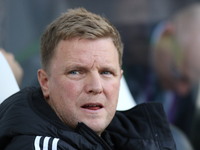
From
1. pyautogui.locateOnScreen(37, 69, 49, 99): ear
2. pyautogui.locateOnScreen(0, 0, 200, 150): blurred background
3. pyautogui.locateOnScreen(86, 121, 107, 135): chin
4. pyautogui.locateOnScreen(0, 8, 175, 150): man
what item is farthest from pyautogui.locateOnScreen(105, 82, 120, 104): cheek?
pyautogui.locateOnScreen(0, 0, 200, 150): blurred background

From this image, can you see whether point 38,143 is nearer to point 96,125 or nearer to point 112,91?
point 96,125

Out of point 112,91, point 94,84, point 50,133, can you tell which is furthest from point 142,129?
point 50,133

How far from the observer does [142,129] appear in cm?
309

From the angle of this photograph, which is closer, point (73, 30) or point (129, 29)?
point (73, 30)

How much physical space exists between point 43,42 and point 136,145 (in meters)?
0.70

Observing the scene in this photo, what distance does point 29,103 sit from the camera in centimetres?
272

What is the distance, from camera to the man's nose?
2650 mm

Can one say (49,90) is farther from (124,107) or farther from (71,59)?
(124,107)

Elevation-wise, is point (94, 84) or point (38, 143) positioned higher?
point (94, 84)

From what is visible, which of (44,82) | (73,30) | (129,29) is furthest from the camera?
(129,29)

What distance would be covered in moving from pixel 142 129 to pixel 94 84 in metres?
0.55

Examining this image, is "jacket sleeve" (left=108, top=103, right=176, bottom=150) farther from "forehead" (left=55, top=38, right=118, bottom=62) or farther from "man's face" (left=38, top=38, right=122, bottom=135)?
"forehead" (left=55, top=38, right=118, bottom=62)

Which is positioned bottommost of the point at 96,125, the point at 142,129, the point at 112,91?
the point at 142,129

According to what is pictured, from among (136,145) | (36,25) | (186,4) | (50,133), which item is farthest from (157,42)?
(50,133)
